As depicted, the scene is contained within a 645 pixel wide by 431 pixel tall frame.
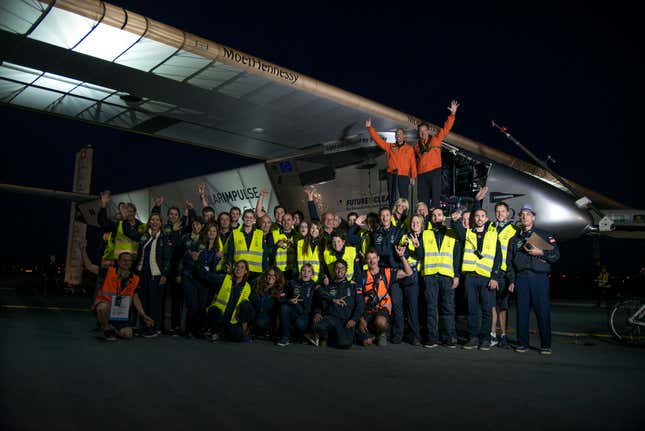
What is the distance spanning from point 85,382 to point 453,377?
3046 millimetres

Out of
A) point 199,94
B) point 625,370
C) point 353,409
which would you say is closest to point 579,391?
point 625,370

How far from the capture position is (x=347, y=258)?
6.88 metres

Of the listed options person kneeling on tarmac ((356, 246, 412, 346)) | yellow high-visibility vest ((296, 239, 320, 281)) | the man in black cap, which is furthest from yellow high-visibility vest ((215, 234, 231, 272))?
the man in black cap

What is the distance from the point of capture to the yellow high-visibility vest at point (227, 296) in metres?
6.58

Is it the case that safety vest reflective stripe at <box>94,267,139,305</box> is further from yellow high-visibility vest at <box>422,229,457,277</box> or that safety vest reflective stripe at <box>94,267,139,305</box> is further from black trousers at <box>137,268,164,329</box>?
yellow high-visibility vest at <box>422,229,457,277</box>

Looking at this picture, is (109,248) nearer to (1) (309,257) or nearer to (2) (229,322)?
(2) (229,322)

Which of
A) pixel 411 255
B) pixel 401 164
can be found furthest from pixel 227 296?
pixel 401 164

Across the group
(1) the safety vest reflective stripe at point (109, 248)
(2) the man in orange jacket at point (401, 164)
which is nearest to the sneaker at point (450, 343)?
(2) the man in orange jacket at point (401, 164)

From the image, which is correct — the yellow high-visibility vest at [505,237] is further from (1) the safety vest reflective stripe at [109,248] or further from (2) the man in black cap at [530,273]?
(1) the safety vest reflective stripe at [109,248]

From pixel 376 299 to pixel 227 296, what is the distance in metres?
2.04

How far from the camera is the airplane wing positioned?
8.41 meters

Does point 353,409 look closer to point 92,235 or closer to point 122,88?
point 122,88

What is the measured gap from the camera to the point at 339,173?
429 inches

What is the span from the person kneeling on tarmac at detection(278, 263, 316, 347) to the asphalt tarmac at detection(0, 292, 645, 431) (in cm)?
32
